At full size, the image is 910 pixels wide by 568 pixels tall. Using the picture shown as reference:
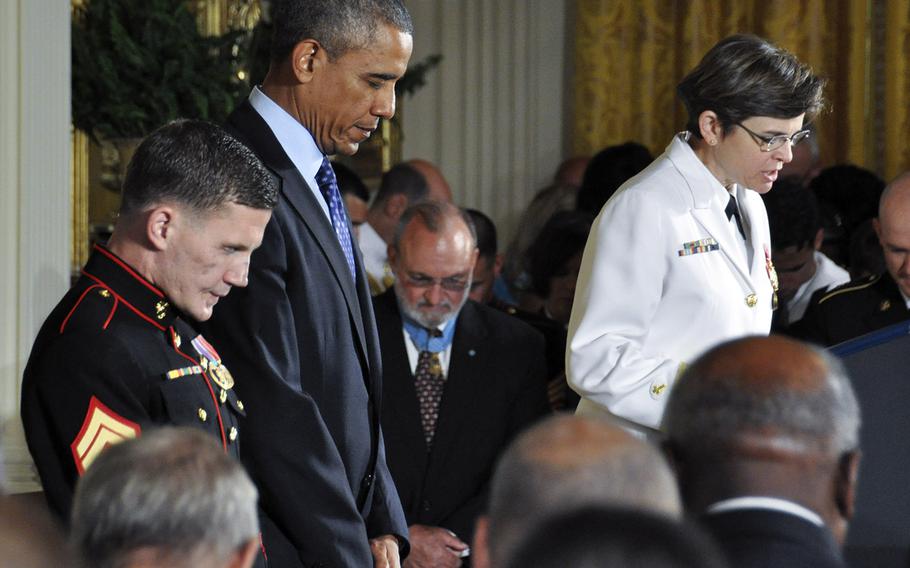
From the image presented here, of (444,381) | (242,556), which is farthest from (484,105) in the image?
(242,556)

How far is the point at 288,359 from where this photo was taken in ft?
8.70

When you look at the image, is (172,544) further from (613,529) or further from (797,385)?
(797,385)

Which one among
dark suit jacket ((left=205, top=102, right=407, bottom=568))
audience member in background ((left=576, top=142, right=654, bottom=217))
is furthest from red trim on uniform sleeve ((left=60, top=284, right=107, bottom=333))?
audience member in background ((left=576, top=142, right=654, bottom=217))

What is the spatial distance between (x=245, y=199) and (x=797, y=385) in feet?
3.65

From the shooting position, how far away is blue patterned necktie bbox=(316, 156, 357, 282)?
2.94m

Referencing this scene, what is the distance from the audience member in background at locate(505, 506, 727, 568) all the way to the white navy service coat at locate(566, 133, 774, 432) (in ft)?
6.16

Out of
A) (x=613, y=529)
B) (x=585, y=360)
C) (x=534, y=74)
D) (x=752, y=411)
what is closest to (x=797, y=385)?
(x=752, y=411)

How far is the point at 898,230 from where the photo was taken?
3.99 meters

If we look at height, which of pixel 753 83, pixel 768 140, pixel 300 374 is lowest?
pixel 300 374

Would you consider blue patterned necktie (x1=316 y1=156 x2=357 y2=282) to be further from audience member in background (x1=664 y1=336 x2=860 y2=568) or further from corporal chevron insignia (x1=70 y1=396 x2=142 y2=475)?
audience member in background (x1=664 y1=336 x2=860 y2=568)

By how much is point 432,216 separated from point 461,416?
2.09 ft

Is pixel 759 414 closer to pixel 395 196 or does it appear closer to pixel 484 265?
pixel 484 265

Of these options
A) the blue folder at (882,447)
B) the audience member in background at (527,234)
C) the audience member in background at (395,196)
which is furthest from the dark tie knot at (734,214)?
the audience member in background at (395,196)

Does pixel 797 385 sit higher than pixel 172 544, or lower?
higher
